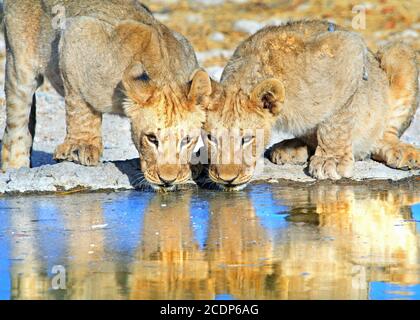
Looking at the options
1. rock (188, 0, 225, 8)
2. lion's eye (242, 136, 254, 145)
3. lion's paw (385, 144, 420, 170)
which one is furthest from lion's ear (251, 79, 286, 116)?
rock (188, 0, 225, 8)

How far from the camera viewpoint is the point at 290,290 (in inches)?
213

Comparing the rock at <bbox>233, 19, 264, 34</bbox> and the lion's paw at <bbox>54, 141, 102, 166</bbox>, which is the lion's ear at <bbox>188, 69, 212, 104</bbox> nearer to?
the lion's paw at <bbox>54, 141, 102, 166</bbox>

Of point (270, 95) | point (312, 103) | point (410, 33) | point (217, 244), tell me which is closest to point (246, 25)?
point (410, 33)

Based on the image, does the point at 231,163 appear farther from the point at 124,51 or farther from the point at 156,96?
the point at 124,51

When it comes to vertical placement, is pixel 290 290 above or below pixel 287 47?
below

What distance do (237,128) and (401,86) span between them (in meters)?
2.41

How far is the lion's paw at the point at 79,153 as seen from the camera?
28.8 feet

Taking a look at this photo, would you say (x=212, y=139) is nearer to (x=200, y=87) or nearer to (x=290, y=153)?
(x=200, y=87)

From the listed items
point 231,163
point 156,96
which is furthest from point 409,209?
Answer: point 156,96

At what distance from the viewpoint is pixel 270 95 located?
807 cm

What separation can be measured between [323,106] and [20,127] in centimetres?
295

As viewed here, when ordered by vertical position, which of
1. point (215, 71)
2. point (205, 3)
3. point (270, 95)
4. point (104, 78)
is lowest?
point (270, 95)

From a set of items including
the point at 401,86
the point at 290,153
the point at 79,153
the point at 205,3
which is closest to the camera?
the point at 79,153

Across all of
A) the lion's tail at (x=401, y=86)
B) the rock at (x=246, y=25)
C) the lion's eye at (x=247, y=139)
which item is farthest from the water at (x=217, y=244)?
the rock at (x=246, y=25)
